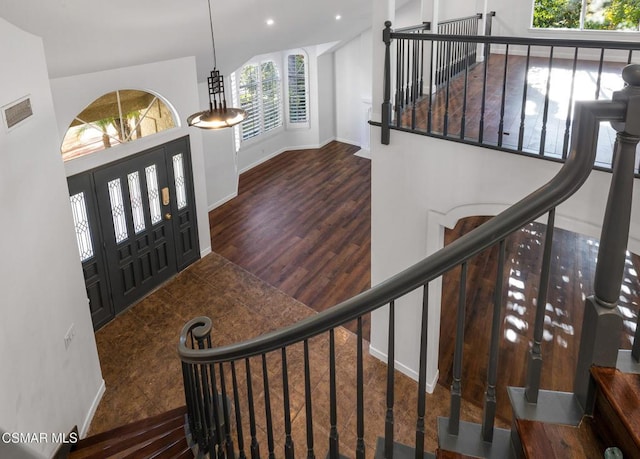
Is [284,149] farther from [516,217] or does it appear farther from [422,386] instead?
[516,217]

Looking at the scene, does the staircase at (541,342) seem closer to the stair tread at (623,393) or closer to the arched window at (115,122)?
the stair tread at (623,393)

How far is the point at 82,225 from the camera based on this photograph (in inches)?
240

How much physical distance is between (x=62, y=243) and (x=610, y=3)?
27.5 ft

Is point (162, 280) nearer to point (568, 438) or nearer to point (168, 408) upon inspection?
point (168, 408)

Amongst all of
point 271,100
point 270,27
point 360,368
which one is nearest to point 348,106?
point 271,100

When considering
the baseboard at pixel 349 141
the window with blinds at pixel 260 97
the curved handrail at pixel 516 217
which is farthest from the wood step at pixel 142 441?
the baseboard at pixel 349 141

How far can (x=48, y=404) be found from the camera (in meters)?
3.97

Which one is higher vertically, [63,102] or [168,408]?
[63,102]

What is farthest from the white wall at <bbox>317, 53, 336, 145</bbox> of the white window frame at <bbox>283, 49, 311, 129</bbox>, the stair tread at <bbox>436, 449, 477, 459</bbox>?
the stair tread at <bbox>436, 449, 477, 459</bbox>

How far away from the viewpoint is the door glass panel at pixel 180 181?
737 centimetres

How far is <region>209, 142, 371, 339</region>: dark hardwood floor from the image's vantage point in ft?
24.6

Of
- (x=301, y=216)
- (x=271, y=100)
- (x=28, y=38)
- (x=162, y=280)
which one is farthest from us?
(x=271, y=100)

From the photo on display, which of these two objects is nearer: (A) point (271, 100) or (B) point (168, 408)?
(B) point (168, 408)

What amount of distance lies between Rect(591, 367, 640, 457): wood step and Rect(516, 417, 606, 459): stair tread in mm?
31
